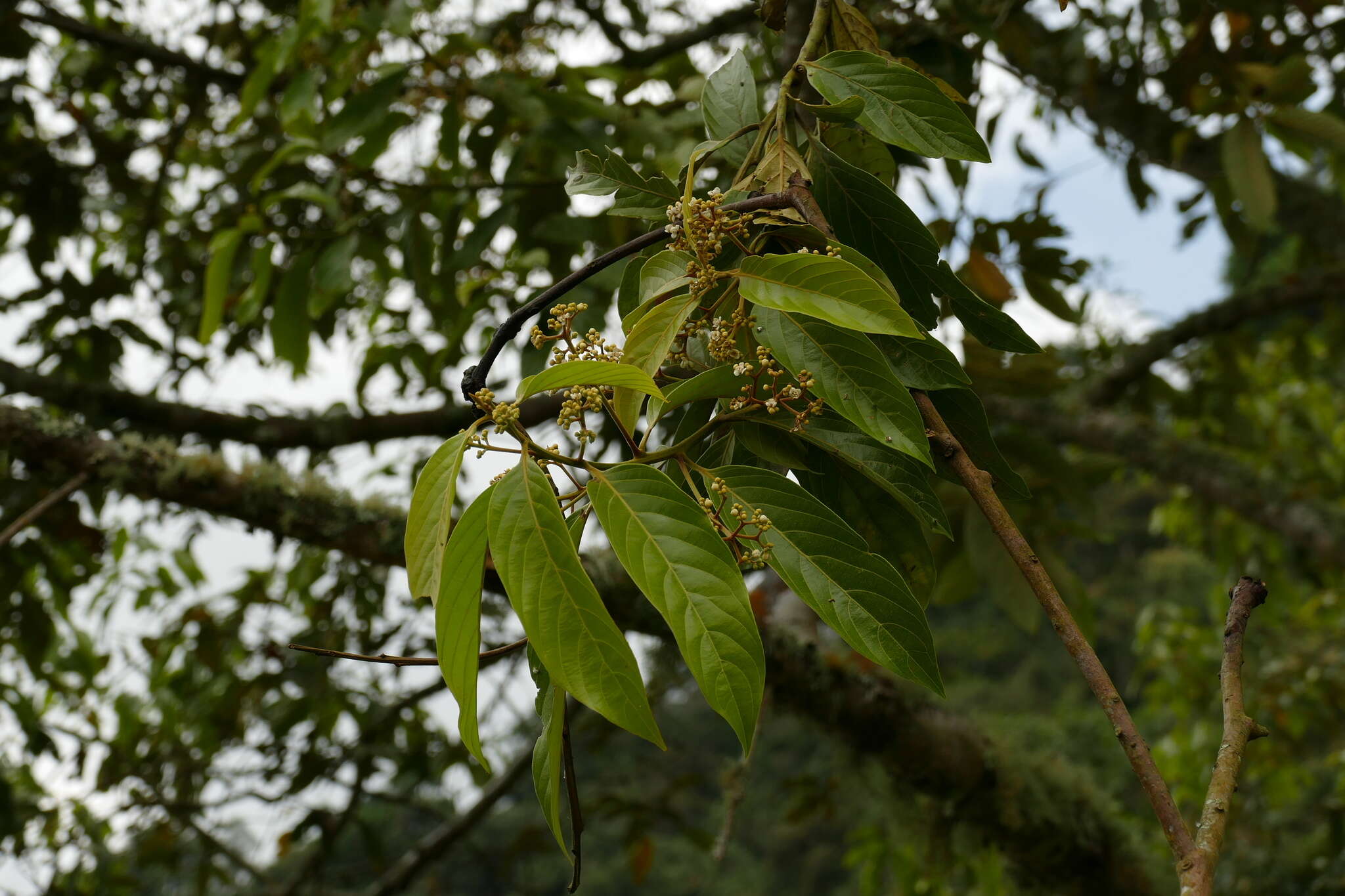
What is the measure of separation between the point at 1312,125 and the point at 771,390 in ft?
4.47

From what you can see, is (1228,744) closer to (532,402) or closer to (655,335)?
(655,335)

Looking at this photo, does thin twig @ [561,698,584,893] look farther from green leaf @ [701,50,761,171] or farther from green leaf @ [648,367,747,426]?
green leaf @ [701,50,761,171]

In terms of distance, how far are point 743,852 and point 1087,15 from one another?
8.66 metres

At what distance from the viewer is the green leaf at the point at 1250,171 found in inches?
57.9

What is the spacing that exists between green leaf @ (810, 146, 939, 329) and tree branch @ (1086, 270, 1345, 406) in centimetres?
254

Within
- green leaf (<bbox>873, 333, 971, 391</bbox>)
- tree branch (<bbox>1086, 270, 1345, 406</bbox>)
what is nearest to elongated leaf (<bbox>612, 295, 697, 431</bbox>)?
green leaf (<bbox>873, 333, 971, 391</bbox>)

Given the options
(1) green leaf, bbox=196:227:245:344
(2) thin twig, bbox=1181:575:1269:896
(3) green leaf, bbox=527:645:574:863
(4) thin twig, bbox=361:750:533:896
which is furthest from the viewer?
(4) thin twig, bbox=361:750:533:896

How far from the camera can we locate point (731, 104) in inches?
29.1

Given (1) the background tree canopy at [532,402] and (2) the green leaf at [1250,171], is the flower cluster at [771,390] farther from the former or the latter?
(2) the green leaf at [1250,171]

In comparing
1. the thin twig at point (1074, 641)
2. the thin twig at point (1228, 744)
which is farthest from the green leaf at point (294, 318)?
the thin twig at point (1228, 744)

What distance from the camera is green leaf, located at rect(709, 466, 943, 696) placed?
48cm

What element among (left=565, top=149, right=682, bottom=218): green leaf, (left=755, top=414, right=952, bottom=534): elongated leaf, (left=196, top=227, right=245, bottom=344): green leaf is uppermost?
(left=196, top=227, right=245, bottom=344): green leaf

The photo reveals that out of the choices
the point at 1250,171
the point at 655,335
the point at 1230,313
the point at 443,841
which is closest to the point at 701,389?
the point at 655,335

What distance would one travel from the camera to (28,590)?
6.01ft
